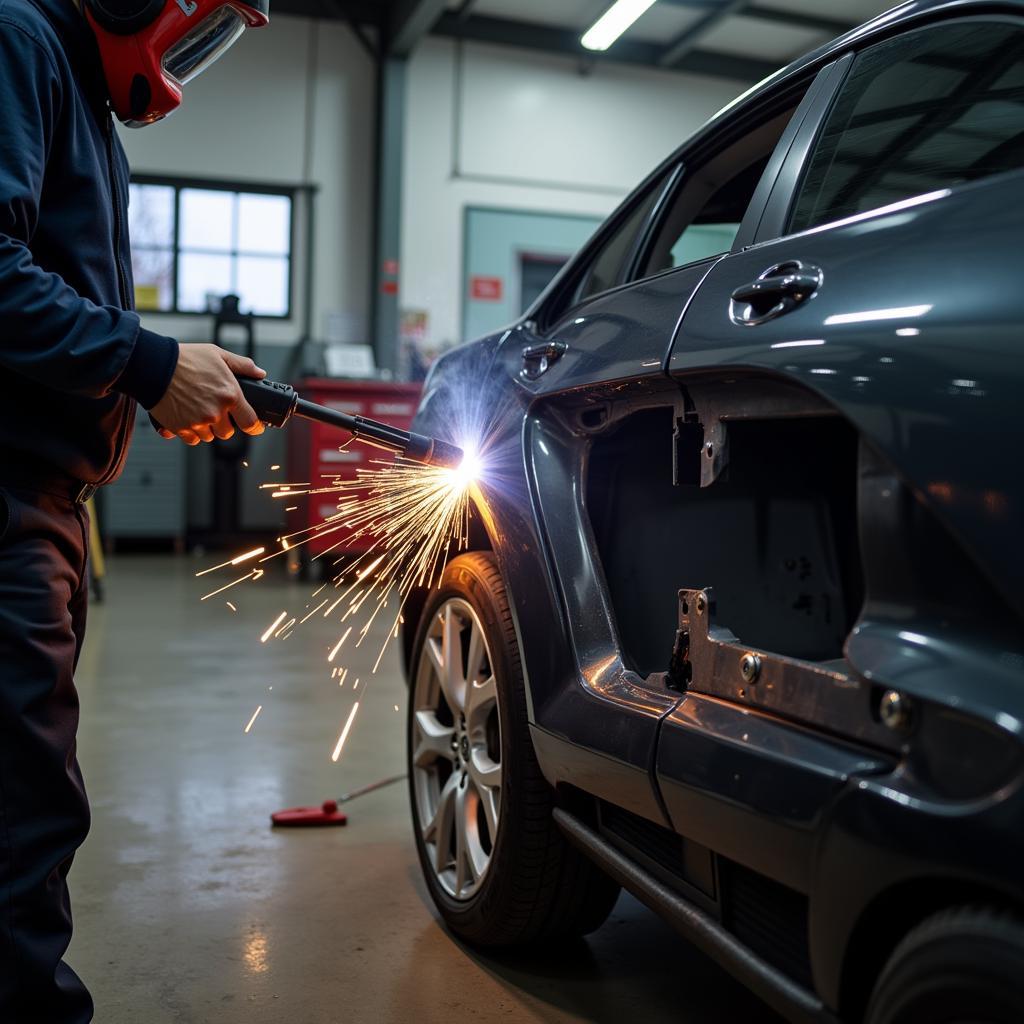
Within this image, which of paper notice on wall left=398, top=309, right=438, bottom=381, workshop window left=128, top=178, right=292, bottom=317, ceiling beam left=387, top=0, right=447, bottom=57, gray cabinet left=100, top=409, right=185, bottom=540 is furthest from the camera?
paper notice on wall left=398, top=309, right=438, bottom=381

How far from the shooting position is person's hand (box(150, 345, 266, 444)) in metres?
1.56

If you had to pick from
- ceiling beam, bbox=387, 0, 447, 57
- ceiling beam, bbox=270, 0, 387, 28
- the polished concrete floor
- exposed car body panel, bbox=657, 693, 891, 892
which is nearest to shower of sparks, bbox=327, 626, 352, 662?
the polished concrete floor

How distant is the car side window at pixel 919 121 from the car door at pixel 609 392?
0.09 m

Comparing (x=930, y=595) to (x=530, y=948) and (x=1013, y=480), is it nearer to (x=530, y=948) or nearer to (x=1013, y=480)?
(x=1013, y=480)

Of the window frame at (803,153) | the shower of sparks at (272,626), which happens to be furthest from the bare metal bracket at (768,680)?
Result: the shower of sparks at (272,626)

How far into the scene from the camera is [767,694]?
53.1 inches

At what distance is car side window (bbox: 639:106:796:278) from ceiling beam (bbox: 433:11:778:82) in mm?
8738

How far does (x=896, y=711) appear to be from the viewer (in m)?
1.08

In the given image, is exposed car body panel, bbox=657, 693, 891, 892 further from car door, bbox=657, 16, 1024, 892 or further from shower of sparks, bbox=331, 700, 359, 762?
shower of sparks, bbox=331, 700, 359, 762

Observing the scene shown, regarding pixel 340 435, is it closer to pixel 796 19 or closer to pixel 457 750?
pixel 796 19

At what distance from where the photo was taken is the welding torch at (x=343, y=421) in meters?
1.78

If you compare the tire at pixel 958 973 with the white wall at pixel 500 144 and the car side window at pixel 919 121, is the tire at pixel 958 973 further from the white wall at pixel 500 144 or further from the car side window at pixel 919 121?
the white wall at pixel 500 144

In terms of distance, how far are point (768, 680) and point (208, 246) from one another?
9.42m

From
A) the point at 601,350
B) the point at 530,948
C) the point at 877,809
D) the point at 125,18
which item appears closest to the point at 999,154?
the point at 601,350
